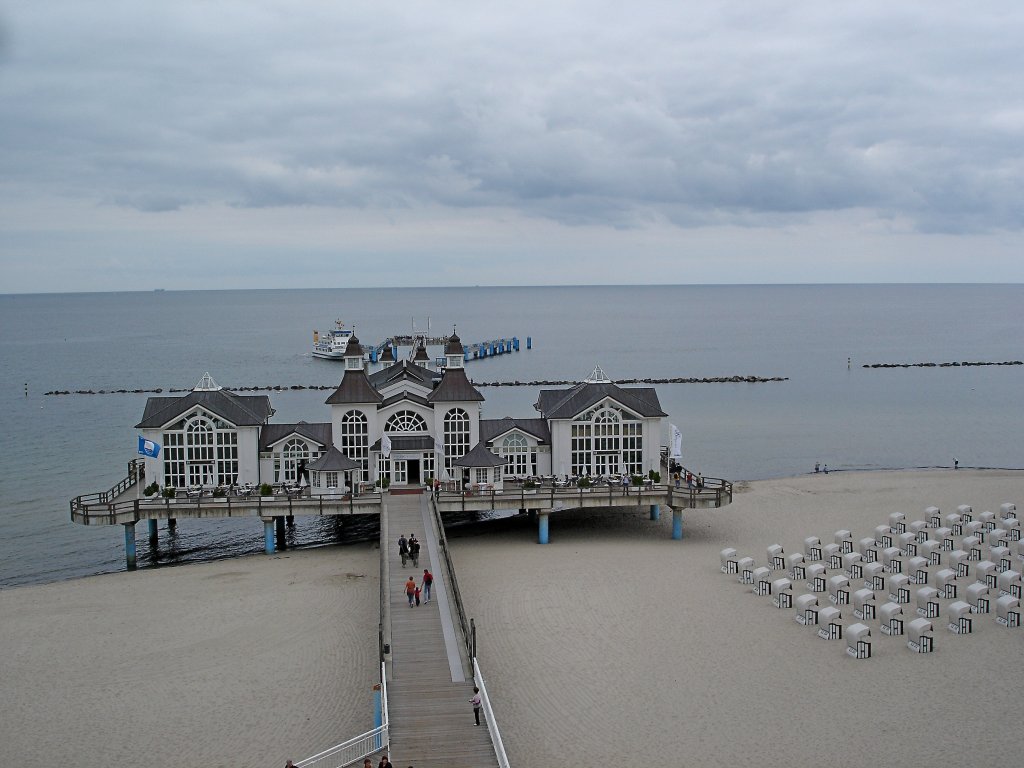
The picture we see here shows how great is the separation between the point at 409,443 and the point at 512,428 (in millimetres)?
4153

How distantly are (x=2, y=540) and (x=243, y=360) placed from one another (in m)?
92.9

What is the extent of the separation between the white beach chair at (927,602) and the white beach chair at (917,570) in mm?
3402

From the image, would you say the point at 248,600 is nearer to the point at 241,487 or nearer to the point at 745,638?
the point at 241,487

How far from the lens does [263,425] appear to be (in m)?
39.0

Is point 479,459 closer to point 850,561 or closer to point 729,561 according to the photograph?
point 729,561

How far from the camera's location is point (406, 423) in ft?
130

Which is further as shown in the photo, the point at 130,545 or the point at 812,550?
the point at 130,545

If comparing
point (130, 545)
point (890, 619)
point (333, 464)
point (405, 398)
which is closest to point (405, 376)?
point (405, 398)

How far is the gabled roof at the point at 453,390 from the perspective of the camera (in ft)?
128

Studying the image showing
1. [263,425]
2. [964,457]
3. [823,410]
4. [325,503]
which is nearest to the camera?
[325,503]

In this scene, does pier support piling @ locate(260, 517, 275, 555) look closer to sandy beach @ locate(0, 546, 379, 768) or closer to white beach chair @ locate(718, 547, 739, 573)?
sandy beach @ locate(0, 546, 379, 768)

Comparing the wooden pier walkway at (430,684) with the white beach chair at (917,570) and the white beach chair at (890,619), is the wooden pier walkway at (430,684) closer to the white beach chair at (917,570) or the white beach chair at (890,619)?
the white beach chair at (890,619)

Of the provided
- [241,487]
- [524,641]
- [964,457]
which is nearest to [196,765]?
[524,641]

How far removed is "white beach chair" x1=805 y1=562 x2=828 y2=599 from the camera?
3014 cm
